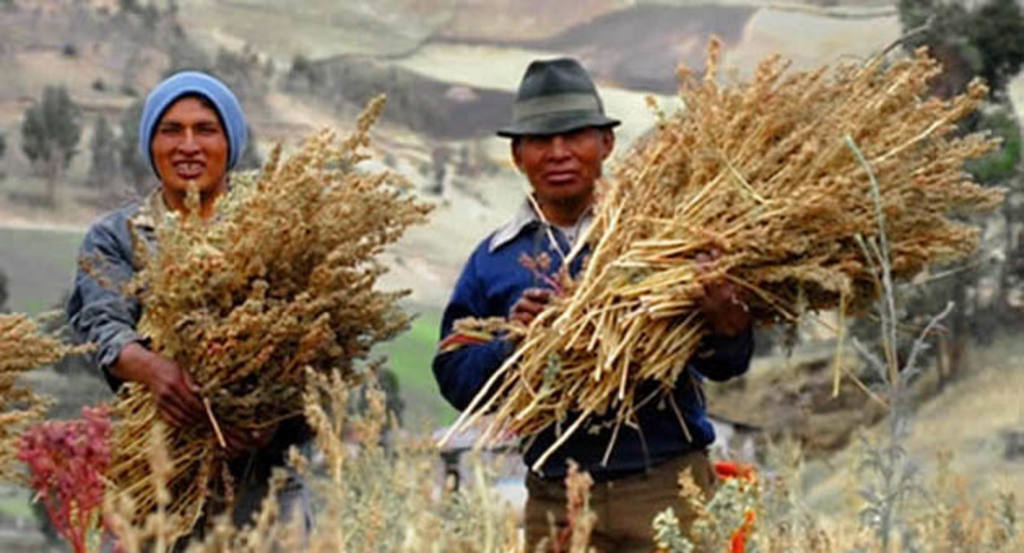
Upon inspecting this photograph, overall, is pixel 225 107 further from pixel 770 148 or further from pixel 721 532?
pixel 721 532

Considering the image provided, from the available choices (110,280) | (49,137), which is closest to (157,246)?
(110,280)

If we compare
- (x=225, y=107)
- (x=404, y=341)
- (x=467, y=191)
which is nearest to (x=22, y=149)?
(x=467, y=191)

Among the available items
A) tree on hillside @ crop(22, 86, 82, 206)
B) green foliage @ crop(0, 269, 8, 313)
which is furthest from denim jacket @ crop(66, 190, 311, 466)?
tree on hillside @ crop(22, 86, 82, 206)

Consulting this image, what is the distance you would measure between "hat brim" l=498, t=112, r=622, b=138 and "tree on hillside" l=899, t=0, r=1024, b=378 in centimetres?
1989

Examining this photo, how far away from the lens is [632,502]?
4.71m

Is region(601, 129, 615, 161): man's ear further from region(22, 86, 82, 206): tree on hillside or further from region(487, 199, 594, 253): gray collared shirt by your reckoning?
region(22, 86, 82, 206): tree on hillside

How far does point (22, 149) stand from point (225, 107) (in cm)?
3384

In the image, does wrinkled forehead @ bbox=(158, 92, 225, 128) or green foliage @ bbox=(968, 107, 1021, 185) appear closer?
wrinkled forehead @ bbox=(158, 92, 225, 128)

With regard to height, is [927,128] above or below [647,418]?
above

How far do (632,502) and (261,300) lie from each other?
976mm

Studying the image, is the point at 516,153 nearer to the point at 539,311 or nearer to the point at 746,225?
the point at 539,311

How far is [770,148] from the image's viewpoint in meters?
4.54

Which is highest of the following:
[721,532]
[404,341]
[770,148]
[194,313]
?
[770,148]

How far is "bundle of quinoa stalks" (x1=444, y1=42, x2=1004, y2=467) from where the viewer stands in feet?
14.5
